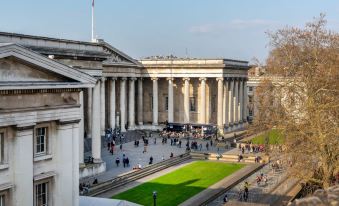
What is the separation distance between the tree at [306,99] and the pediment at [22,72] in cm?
1766

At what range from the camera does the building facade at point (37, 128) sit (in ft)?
67.2

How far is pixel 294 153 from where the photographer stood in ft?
107

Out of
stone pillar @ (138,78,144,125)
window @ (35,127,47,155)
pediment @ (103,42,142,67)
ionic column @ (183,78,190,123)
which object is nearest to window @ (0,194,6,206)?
window @ (35,127,47,155)

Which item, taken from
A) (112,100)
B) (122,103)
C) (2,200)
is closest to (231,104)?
(122,103)

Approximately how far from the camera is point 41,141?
74.5 ft

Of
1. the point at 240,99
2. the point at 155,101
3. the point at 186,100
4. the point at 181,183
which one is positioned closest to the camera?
the point at 181,183

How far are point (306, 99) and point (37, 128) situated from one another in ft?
63.9

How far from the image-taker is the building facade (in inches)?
806

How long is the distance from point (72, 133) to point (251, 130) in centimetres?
1715

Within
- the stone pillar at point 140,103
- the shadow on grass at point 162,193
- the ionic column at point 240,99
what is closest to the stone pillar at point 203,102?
the ionic column at point 240,99

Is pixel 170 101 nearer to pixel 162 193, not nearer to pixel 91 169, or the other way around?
pixel 91 169

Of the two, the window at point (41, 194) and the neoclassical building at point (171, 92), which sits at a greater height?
the neoclassical building at point (171, 92)

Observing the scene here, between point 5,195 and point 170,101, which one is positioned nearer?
point 5,195

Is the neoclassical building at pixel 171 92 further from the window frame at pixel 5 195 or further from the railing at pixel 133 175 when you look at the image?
the window frame at pixel 5 195
